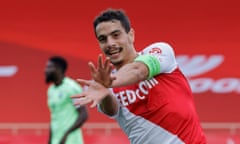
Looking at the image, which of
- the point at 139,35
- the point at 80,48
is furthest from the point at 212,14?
the point at 80,48

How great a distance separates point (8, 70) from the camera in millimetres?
11922

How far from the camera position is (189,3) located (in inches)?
471

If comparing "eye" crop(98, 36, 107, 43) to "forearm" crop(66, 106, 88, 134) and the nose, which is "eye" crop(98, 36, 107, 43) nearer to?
the nose

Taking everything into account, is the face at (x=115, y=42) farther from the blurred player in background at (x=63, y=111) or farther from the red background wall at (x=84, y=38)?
the red background wall at (x=84, y=38)

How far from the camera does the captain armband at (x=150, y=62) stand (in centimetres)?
415

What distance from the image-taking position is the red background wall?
11.6 metres

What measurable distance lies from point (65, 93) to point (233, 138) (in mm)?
2710

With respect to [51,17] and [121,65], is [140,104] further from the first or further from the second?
[51,17]

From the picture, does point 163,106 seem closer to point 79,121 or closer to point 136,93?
point 136,93

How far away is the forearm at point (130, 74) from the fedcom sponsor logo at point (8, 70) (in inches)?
313

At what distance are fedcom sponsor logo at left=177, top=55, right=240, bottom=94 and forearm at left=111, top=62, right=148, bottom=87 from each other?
743 cm

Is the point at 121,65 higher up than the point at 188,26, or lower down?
higher up

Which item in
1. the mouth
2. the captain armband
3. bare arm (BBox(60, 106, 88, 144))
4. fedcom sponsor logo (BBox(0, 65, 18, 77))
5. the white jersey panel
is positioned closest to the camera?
the captain armband

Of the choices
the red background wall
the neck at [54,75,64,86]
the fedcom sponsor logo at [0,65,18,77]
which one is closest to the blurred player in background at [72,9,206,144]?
the neck at [54,75,64,86]
